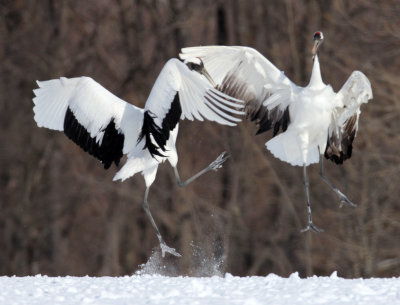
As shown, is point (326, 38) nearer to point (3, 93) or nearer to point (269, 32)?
point (269, 32)

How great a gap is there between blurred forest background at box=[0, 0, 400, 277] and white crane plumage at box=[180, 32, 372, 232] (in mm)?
8653

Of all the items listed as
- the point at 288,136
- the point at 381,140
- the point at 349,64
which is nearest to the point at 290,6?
the point at 349,64

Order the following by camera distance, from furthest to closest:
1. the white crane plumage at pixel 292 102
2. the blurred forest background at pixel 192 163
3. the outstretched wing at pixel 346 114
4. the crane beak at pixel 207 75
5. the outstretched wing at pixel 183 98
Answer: the blurred forest background at pixel 192 163
the crane beak at pixel 207 75
the white crane plumage at pixel 292 102
the outstretched wing at pixel 346 114
the outstretched wing at pixel 183 98

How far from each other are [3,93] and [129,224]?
3723mm

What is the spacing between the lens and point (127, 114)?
42.9 ft

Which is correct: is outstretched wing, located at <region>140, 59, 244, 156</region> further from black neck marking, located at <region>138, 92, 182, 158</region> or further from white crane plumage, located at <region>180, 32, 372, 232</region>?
white crane plumage, located at <region>180, 32, 372, 232</region>

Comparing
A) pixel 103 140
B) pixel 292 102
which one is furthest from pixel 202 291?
pixel 292 102

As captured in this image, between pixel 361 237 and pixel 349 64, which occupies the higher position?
pixel 349 64

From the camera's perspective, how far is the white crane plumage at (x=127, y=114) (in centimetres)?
1240

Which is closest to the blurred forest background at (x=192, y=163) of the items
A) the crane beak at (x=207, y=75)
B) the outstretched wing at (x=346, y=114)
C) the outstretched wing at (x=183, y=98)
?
the outstretched wing at (x=346, y=114)

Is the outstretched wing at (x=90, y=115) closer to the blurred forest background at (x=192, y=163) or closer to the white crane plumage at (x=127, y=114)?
the white crane plumage at (x=127, y=114)

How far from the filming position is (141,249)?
27578 mm

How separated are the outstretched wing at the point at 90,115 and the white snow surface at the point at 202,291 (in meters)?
1.67

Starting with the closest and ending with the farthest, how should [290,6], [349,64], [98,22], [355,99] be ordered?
[355,99] < [349,64] < [290,6] < [98,22]
